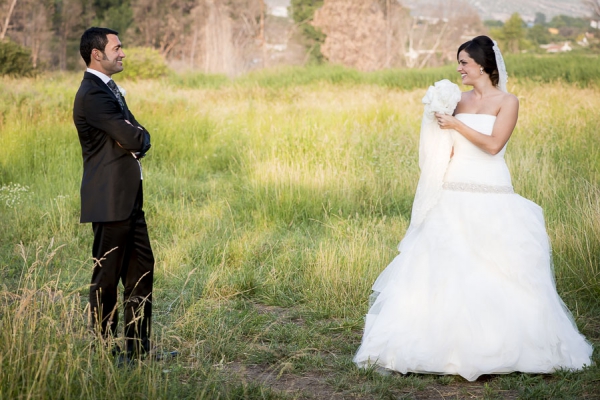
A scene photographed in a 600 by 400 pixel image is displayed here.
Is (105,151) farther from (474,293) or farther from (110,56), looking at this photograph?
(474,293)

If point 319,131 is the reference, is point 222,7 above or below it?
above

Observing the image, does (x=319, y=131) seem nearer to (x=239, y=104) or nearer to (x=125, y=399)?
(x=239, y=104)

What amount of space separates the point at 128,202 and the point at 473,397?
2224mm

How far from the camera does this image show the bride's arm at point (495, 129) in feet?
14.4

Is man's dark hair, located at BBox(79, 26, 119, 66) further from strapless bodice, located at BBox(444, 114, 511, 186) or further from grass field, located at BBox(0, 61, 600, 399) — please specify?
strapless bodice, located at BBox(444, 114, 511, 186)

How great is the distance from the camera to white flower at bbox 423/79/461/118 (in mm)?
4441

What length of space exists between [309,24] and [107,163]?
146 feet

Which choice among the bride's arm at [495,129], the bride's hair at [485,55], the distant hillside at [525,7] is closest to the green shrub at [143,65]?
the bride's hair at [485,55]

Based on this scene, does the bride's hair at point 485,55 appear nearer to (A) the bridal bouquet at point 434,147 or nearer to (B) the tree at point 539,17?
(A) the bridal bouquet at point 434,147

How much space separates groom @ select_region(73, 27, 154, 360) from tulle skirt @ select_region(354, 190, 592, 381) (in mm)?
1531

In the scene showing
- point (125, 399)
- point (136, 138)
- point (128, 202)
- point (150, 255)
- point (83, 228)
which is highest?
point (136, 138)

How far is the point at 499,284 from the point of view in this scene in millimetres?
4305

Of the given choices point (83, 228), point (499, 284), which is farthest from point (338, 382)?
point (83, 228)

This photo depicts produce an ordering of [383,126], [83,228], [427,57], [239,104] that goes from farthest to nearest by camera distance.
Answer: [427,57]
[239,104]
[383,126]
[83,228]
